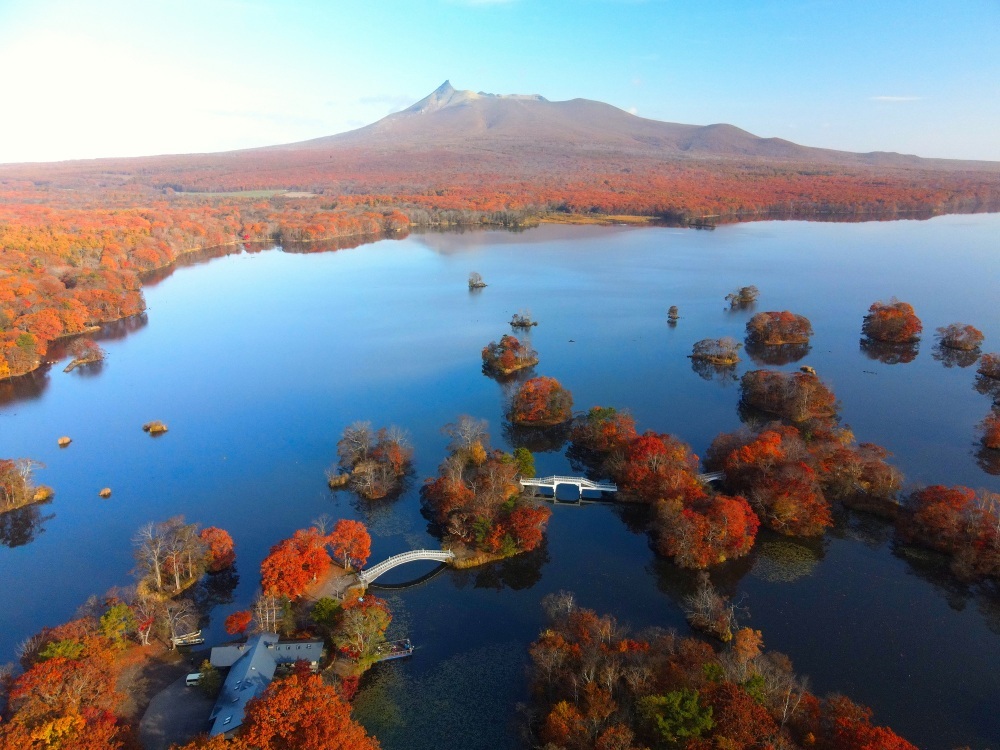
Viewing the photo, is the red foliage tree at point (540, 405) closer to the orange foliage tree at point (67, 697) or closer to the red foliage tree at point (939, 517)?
the red foliage tree at point (939, 517)

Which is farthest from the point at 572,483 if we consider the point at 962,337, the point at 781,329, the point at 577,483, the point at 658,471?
the point at 962,337

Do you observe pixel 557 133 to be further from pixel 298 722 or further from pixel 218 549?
pixel 298 722

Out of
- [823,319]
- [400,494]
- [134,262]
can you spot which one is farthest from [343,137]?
[400,494]

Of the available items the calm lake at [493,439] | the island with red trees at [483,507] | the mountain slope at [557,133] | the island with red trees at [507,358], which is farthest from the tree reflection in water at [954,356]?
the mountain slope at [557,133]

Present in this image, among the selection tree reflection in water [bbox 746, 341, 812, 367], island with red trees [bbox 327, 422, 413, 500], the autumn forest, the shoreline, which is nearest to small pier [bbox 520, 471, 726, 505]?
the autumn forest

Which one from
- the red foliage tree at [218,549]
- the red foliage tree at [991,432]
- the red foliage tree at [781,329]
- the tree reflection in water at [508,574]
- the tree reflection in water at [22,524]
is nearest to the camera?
the tree reflection in water at [508,574]

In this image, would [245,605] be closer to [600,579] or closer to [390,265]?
[600,579]

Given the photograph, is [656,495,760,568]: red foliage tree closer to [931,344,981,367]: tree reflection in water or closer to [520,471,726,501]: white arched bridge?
[520,471,726,501]: white arched bridge
